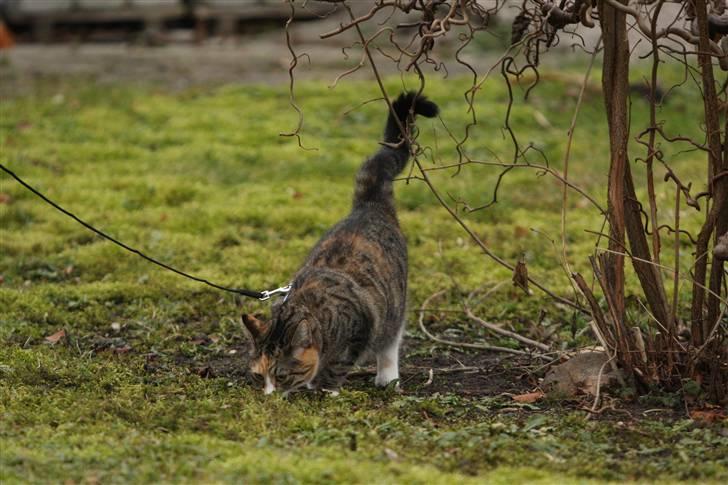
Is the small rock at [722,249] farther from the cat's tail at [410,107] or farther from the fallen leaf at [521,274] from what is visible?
the cat's tail at [410,107]

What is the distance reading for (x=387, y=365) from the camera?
6.61m

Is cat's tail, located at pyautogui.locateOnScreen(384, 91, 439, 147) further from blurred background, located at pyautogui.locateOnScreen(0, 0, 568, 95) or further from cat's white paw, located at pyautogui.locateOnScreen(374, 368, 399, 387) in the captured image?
blurred background, located at pyautogui.locateOnScreen(0, 0, 568, 95)

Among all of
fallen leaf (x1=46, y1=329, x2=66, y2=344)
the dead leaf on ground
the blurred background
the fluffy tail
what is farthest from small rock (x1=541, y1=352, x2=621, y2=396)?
the blurred background

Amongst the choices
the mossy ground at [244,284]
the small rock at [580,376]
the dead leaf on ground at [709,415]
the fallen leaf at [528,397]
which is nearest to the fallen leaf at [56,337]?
the mossy ground at [244,284]

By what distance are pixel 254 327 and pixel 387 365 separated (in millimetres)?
Result: 1010

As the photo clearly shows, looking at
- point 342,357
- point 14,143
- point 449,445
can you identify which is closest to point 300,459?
point 449,445

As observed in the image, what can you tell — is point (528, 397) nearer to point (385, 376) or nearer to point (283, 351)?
point (385, 376)

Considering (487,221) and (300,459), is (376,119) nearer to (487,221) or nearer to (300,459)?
(487,221)

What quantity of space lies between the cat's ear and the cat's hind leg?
859mm

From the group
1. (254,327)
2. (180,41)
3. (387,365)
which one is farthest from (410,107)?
(180,41)

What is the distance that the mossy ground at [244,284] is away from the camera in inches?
197

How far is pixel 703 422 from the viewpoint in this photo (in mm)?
5570

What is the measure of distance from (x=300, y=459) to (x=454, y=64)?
39.8 ft

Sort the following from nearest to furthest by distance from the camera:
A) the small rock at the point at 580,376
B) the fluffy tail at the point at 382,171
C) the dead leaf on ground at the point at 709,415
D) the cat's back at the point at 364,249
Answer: the dead leaf on ground at the point at 709,415 → the small rock at the point at 580,376 → the cat's back at the point at 364,249 → the fluffy tail at the point at 382,171
